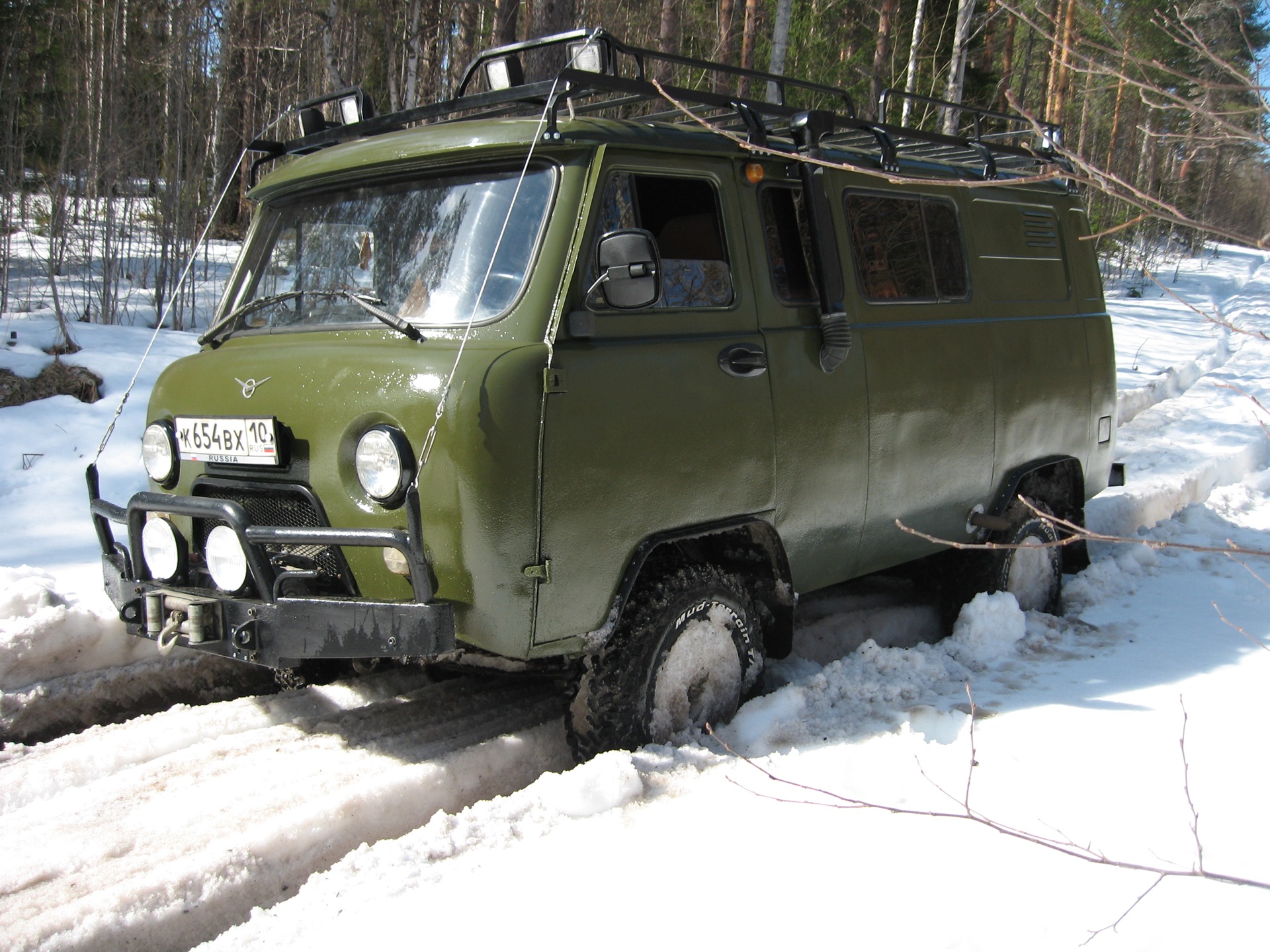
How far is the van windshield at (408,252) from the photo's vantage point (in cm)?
339

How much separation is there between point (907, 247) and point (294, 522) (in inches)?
119

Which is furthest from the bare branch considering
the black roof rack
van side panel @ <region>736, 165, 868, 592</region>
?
the black roof rack

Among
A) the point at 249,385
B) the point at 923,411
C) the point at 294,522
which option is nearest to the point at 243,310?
the point at 249,385

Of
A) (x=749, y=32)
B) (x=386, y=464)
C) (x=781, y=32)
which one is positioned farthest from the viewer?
(x=749, y=32)

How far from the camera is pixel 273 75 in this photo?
17.4 meters

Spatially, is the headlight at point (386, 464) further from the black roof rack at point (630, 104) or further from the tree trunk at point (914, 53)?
the tree trunk at point (914, 53)

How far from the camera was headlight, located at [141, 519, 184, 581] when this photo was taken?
11.4ft

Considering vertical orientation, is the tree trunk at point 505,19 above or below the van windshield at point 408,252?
above

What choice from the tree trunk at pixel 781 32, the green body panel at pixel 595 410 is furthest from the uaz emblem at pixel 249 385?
the tree trunk at pixel 781 32

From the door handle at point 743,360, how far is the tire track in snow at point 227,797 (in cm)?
153

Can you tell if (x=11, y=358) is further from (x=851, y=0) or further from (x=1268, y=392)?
(x=851, y=0)

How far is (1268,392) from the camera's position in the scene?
13172 millimetres

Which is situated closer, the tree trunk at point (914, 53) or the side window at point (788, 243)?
the side window at point (788, 243)

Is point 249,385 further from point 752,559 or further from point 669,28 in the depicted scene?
point 669,28
